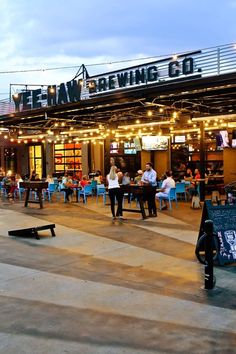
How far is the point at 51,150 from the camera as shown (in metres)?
31.6

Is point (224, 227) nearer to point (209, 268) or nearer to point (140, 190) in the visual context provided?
point (209, 268)

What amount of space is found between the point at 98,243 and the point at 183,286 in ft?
11.2

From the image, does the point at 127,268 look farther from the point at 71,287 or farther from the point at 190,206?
the point at 190,206

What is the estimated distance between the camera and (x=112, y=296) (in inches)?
226

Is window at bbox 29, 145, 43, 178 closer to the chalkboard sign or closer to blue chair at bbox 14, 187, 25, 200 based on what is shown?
blue chair at bbox 14, 187, 25, 200

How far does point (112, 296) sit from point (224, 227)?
271 cm

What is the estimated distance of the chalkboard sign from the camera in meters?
7.27

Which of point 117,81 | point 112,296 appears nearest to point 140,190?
point 117,81

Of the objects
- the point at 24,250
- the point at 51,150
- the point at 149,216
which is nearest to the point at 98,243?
the point at 24,250

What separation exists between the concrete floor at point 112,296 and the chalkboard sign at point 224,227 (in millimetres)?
238

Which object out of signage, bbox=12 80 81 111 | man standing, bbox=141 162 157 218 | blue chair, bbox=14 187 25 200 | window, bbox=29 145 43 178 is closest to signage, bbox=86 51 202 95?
signage, bbox=12 80 81 111

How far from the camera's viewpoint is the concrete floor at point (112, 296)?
4.30 meters

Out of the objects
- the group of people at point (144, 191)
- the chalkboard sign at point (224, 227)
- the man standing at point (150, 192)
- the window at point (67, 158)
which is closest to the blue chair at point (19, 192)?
the window at point (67, 158)

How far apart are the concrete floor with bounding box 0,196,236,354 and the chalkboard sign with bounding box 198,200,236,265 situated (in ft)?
0.78
